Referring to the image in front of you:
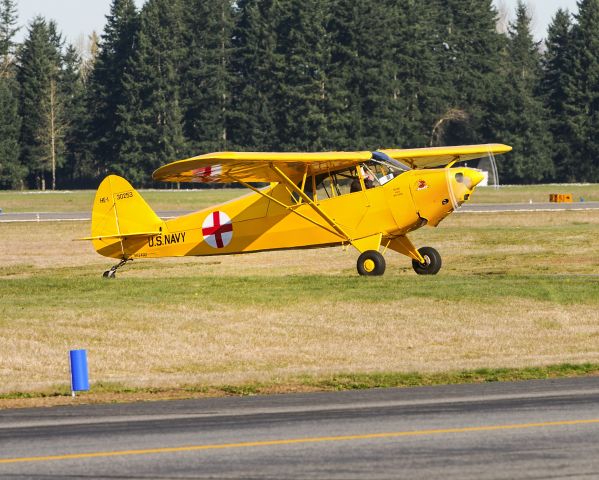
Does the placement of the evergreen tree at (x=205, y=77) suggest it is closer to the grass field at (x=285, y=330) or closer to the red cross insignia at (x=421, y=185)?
the red cross insignia at (x=421, y=185)

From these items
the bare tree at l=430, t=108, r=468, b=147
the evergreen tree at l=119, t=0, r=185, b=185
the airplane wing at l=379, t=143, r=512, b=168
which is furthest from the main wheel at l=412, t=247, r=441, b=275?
the bare tree at l=430, t=108, r=468, b=147

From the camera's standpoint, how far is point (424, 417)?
12406 mm

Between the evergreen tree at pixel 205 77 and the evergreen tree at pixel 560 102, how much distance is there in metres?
28.2

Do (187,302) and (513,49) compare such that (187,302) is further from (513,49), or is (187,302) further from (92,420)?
(513,49)

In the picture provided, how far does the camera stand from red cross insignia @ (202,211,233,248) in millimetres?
27391

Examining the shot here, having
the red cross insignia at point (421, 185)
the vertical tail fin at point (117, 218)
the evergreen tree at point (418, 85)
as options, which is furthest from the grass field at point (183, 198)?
the red cross insignia at point (421, 185)

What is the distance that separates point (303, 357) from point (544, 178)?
8933 cm

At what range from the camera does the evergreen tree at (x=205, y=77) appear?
10569 cm

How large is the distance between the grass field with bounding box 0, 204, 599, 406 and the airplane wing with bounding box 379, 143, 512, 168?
13.6 ft

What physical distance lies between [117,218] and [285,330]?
8904 mm

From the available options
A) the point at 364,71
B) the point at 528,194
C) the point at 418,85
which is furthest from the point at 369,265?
the point at 418,85

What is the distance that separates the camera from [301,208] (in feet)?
86.2

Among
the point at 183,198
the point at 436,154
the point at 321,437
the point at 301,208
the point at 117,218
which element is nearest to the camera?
the point at 321,437

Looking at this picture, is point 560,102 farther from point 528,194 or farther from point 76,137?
point 76,137
